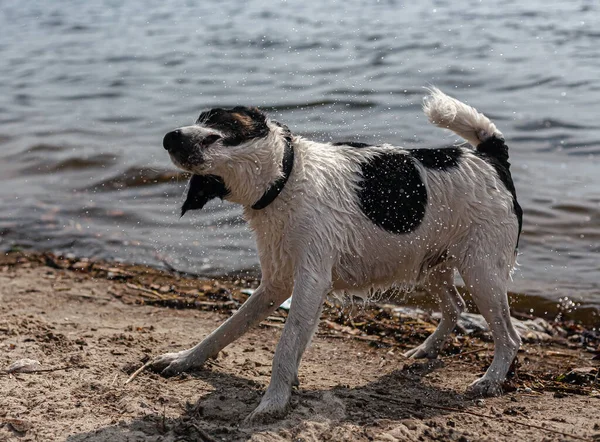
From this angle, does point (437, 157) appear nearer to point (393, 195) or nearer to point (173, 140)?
point (393, 195)

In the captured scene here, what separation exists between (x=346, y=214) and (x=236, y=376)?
1094mm

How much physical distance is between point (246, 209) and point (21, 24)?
55.4ft

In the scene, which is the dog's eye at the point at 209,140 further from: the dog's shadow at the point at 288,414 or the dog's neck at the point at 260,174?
the dog's shadow at the point at 288,414

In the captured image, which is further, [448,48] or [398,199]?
[448,48]

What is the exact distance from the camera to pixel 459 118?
16.6ft

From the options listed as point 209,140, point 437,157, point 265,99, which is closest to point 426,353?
point 437,157

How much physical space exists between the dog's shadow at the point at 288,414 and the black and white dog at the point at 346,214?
0.14 metres

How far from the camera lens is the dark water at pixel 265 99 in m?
7.70

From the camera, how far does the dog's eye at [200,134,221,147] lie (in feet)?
13.3

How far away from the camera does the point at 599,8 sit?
51.8 feet

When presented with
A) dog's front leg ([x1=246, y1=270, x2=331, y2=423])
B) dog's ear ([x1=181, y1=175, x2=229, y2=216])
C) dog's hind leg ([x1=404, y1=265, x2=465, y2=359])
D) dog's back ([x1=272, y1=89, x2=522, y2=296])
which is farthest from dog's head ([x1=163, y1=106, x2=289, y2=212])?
dog's hind leg ([x1=404, y1=265, x2=465, y2=359])

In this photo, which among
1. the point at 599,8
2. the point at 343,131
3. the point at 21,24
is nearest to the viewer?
the point at 343,131

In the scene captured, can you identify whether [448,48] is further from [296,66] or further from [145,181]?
[145,181]

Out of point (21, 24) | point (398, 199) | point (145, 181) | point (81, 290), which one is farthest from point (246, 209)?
point (21, 24)
